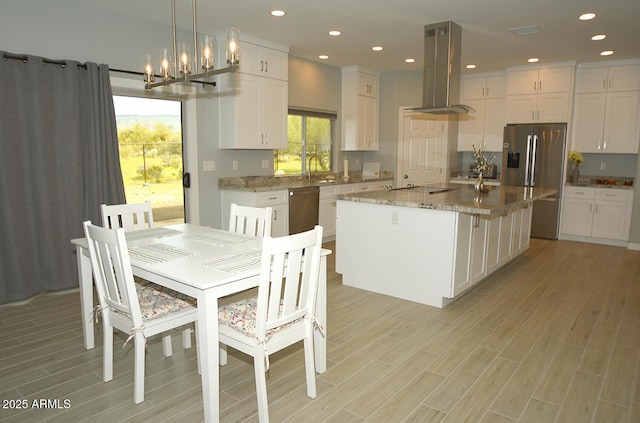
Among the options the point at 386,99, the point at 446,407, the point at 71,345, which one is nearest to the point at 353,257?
the point at 446,407

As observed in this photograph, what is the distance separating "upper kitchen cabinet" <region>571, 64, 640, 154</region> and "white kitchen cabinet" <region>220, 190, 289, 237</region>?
15.3 feet

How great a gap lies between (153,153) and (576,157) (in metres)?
6.07

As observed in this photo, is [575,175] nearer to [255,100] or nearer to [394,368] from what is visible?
[255,100]

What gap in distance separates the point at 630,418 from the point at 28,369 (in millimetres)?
3495

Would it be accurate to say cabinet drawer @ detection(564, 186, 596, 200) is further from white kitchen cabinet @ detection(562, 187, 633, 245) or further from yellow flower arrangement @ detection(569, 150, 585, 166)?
yellow flower arrangement @ detection(569, 150, 585, 166)

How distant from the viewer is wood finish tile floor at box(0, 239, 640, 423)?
7.64 feet

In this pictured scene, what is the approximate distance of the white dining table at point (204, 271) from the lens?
2055mm

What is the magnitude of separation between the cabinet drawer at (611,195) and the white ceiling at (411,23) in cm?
189

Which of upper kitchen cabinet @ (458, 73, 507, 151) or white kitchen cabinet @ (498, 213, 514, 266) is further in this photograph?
upper kitchen cabinet @ (458, 73, 507, 151)

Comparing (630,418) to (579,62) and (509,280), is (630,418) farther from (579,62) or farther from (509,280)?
(579,62)

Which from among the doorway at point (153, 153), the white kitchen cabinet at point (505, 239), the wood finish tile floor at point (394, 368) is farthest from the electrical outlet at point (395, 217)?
the doorway at point (153, 153)

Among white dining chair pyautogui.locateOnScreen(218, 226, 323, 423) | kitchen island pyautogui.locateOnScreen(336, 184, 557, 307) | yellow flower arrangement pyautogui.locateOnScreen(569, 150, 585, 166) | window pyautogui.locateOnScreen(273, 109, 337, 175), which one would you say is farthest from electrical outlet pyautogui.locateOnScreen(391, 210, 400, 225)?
yellow flower arrangement pyautogui.locateOnScreen(569, 150, 585, 166)

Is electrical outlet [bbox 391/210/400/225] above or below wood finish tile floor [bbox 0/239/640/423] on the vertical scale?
above

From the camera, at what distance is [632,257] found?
580 cm
